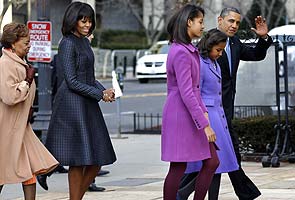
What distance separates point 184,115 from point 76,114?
1.14 m

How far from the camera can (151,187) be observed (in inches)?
450

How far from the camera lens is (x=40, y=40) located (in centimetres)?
1464

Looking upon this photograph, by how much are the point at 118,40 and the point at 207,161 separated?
158ft

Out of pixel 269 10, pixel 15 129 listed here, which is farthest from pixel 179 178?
pixel 269 10

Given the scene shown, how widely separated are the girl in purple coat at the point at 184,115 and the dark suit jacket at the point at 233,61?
3.21 ft

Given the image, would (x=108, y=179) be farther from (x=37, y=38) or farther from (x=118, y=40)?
(x=118, y=40)

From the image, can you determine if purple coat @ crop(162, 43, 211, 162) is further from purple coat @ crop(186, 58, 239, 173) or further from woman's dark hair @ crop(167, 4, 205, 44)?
purple coat @ crop(186, 58, 239, 173)

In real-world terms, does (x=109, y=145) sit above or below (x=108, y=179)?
above

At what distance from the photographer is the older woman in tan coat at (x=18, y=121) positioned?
8.36 m

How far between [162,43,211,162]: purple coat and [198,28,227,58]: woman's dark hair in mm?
358

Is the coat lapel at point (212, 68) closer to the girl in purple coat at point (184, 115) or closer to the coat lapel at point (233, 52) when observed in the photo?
the girl in purple coat at point (184, 115)

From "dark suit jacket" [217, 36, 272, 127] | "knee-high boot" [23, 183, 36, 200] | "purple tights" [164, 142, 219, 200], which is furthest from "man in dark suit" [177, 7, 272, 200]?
"knee-high boot" [23, 183, 36, 200]

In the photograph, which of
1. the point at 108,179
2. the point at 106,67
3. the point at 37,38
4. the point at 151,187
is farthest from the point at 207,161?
the point at 106,67

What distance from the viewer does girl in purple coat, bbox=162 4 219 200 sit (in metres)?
8.08
